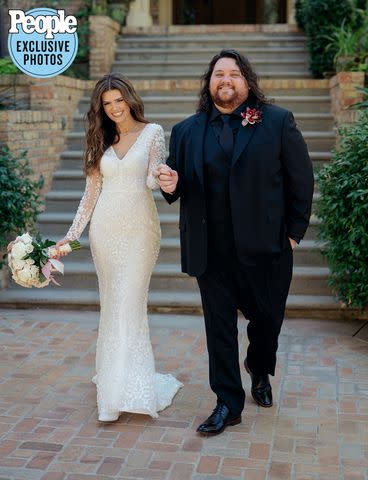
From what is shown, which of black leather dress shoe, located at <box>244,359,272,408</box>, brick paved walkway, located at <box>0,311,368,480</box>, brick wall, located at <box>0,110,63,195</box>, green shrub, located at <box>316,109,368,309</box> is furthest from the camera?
brick wall, located at <box>0,110,63,195</box>

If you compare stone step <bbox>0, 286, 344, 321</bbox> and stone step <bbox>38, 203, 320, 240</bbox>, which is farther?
stone step <bbox>38, 203, 320, 240</bbox>

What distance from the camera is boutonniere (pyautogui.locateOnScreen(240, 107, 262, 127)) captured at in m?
3.73

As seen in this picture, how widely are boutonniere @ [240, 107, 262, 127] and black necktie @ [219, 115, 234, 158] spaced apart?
82mm

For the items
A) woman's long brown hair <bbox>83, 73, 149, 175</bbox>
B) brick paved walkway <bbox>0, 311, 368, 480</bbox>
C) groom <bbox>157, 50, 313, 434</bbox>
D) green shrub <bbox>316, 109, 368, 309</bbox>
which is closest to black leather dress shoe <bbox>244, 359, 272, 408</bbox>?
brick paved walkway <bbox>0, 311, 368, 480</bbox>

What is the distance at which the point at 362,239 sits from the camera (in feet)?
17.1

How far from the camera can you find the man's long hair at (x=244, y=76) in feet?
12.4

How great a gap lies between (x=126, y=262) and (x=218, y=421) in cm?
98

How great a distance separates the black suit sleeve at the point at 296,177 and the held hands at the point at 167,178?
0.56 metres

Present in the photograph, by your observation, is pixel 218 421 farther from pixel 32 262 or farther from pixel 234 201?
pixel 32 262

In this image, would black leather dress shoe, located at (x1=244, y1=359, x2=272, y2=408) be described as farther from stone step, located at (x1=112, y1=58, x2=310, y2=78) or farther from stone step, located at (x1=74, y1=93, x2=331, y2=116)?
stone step, located at (x1=112, y1=58, x2=310, y2=78)

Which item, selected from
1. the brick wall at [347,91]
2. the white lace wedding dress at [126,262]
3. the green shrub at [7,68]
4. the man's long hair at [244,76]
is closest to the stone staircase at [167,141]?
the brick wall at [347,91]

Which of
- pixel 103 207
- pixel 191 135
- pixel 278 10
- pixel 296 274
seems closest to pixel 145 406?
pixel 103 207

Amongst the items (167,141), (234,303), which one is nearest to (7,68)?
(167,141)

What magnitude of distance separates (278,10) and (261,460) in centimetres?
1076
